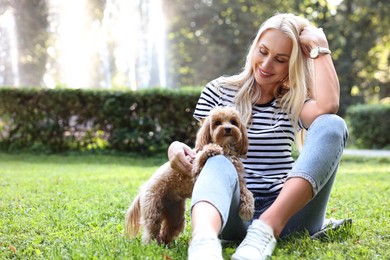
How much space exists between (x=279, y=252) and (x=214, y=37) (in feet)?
88.1

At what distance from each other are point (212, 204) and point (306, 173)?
59cm

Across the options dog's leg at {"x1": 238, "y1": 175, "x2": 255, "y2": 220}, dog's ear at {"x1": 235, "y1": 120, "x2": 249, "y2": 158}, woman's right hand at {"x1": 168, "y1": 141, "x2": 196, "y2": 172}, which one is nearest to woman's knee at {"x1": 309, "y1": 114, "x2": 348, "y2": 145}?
dog's ear at {"x1": 235, "y1": 120, "x2": 249, "y2": 158}

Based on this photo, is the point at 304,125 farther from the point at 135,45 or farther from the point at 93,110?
the point at 135,45

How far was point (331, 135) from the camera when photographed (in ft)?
Answer: 9.52

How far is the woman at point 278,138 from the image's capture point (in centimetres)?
280

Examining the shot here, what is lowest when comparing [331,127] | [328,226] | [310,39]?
[328,226]

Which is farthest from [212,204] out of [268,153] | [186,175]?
[268,153]

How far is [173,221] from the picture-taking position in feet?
11.2

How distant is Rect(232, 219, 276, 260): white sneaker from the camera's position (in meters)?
2.59

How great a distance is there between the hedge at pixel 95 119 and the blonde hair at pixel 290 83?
7.93 metres

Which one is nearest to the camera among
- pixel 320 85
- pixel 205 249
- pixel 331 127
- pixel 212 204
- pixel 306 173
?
pixel 205 249

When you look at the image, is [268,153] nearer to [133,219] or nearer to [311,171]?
[311,171]

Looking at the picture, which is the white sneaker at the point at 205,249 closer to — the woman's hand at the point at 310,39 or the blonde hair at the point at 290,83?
the blonde hair at the point at 290,83

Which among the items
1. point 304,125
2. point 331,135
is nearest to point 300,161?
point 331,135
